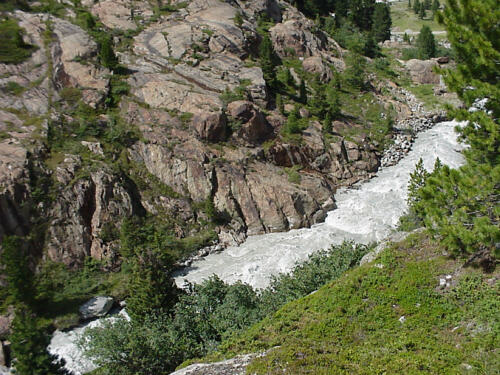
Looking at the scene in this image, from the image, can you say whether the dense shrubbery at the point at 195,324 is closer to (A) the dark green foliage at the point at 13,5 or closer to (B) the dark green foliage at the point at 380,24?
(A) the dark green foliage at the point at 13,5

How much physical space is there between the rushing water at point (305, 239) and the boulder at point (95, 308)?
0.60 meters

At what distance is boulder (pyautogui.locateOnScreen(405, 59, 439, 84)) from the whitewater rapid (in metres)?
29.5

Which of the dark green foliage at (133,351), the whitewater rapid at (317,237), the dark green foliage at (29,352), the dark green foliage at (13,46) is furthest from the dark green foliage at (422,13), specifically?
the dark green foliage at (29,352)

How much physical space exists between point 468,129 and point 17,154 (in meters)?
31.1

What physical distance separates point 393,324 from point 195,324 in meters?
9.57

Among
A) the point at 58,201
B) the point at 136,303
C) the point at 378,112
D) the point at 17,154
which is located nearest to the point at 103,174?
the point at 58,201

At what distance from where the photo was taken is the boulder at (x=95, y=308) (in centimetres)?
2381

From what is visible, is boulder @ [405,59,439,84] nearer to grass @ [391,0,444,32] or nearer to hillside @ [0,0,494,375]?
hillside @ [0,0,494,375]

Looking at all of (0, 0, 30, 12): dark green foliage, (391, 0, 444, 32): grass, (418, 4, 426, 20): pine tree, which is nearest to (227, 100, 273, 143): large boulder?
(0, 0, 30, 12): dark green foliage

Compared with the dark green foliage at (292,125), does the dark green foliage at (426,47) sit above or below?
above

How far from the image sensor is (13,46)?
128 ft

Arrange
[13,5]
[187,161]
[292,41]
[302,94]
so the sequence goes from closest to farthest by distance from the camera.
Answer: [187,161] → [302,94] → [13,5] → [292,41]

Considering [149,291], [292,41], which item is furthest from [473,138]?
[292,41]

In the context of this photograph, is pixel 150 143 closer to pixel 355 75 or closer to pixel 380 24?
pixel 355 75
